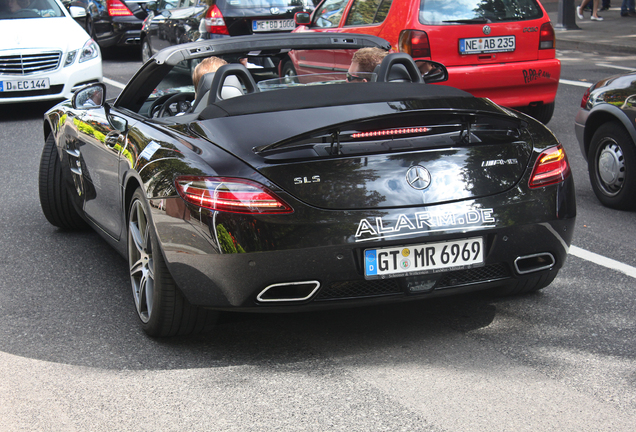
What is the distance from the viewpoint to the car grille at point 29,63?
1041 centimetres

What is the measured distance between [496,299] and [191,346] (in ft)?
5.06

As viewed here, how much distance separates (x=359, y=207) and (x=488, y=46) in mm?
5545

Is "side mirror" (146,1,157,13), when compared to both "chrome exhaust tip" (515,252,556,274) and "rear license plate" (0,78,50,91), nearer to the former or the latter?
"rear license plate" (0,78,50,91)

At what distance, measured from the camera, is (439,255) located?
343 cm

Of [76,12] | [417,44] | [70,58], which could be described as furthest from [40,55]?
[417,44]

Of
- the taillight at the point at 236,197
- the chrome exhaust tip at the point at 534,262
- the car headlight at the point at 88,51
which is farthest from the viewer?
the car headlight at the point at 88,51

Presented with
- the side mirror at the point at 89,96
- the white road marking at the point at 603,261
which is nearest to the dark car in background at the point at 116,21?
the side mirror at the point at 89,96

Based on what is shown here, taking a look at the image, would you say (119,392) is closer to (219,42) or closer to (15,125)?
(219,42)

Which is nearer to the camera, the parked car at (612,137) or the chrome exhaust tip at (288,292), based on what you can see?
the chrome exhaust tip at (288,292)

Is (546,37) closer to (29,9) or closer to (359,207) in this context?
(359,207)

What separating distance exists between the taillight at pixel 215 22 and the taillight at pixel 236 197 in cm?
972

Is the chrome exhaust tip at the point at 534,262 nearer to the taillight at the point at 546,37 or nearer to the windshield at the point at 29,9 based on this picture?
the taillight at the point at 546,37

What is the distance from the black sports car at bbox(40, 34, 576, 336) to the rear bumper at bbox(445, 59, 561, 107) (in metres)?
4.37

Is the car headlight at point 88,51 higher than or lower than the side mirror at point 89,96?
lower
